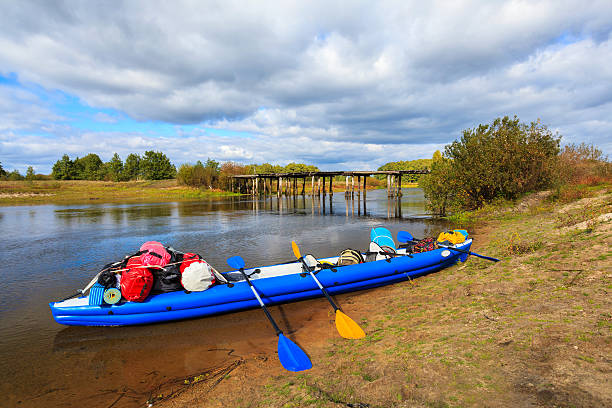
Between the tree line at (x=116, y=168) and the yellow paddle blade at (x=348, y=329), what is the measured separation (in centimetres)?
8391

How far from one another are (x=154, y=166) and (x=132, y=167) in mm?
6025

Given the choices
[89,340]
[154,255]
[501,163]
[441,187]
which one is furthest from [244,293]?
[441,187]

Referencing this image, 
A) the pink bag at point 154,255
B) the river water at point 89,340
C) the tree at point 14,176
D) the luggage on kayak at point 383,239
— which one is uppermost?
the tree at point 14,176

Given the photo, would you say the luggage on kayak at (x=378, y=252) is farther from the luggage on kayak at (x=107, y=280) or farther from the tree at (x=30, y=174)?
the tree at (x=30, y=174)

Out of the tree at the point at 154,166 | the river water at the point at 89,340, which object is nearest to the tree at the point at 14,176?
the tree at the point at 154,166

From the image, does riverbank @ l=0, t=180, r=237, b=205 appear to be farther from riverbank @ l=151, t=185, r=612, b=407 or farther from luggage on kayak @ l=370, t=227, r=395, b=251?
riverbank @ l=151, t=185, r=612, b=407

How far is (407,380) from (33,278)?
10465 mm

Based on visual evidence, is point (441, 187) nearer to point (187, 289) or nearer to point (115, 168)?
point (187, 289)

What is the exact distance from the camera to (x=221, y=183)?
172 ft

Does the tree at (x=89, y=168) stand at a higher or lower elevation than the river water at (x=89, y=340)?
higher

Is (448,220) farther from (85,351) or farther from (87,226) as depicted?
(87,226)

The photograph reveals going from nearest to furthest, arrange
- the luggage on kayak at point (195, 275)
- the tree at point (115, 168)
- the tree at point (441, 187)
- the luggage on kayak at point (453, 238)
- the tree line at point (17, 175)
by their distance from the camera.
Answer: the luggage on kayak at point (195, 275) → the luggage on kayak at point (453, 238) → the tree at point (441, 187) → the tree line at point (17, 175) → the tree at point (115, 168)

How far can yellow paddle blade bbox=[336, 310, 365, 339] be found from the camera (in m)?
4.27

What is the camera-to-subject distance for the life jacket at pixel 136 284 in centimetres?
505
